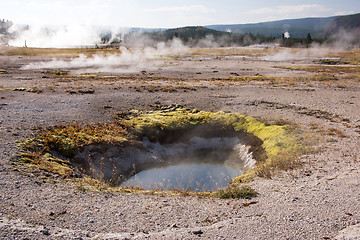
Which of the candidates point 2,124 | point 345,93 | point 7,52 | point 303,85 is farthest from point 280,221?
point 7,52

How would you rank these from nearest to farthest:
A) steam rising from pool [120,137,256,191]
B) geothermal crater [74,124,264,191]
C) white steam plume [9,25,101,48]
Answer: geothermal crater [74,124,264,191], steam rising from pool [120,137,256,191], white steam plume [9,25,101,48]

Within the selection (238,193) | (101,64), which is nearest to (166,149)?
(238,193)

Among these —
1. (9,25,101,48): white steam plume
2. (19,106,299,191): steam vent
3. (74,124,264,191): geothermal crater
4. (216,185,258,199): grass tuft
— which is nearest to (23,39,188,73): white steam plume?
(19,106,299,191): steam vent

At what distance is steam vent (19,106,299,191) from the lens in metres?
12.5

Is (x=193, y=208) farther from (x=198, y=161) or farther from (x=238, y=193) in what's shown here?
(x=198, y=161)

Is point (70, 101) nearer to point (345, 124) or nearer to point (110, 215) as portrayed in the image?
point (110, 215)

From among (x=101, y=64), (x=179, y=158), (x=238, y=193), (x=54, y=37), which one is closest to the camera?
(x=238, y=193)

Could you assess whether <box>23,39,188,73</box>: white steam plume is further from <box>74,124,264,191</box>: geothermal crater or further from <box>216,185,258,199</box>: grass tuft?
<box>216,185,258,199</box>: grass tuft

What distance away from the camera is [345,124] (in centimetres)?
1611

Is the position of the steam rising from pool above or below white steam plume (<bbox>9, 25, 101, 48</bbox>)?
below

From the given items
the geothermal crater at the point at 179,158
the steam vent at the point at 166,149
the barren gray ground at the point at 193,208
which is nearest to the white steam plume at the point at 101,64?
the steam vent at the point at 166,149

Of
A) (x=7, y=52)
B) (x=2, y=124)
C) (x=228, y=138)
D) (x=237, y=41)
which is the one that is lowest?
(x=228, y=138)

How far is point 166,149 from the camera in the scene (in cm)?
1641

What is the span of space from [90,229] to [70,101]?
15.8 meters
